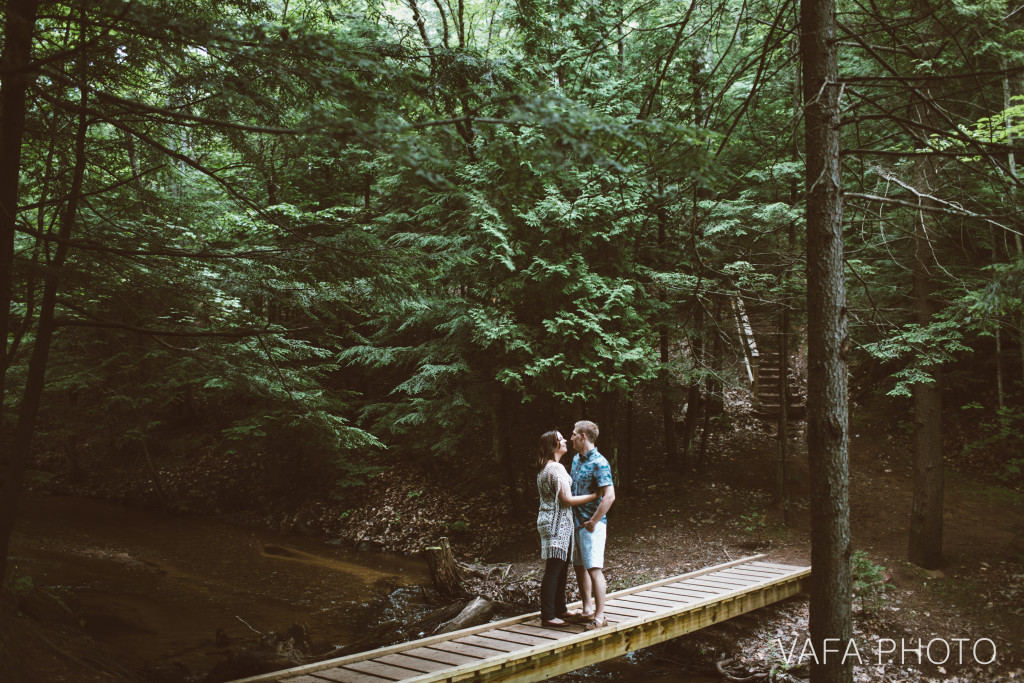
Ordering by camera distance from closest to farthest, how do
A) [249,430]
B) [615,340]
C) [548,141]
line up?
[548,141], [615,340], [249,430]

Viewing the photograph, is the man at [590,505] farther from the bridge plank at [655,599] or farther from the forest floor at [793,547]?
the forest floor at [793,547]

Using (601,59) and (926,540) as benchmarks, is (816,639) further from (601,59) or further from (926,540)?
(601,59)

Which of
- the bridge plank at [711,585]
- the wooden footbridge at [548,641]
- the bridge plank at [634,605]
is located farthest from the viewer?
the bridge plank at [711,585]

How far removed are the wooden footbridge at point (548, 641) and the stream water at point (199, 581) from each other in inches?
37.5

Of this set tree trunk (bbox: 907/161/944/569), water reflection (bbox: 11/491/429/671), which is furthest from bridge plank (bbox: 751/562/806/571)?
water reflection (bbox: 11/491/429/671)

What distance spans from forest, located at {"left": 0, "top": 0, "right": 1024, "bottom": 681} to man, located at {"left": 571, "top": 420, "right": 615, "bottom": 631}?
6.04 feet

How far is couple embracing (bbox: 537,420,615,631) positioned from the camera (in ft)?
21.1

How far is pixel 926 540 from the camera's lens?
32.9 feet

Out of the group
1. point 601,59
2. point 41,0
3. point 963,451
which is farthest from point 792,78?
point 41,0

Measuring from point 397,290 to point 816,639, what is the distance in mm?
5227

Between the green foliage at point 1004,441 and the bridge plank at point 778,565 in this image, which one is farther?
the green foliage at point 1004,441

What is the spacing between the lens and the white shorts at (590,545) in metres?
6.52

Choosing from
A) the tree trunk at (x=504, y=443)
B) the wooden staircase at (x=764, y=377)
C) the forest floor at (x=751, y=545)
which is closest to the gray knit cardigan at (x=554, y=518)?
the forest floor at (x=751, y=545)

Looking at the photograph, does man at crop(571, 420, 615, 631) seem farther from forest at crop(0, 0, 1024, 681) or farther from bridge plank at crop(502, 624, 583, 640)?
forest at crop(0, 0, 1024, 681)
